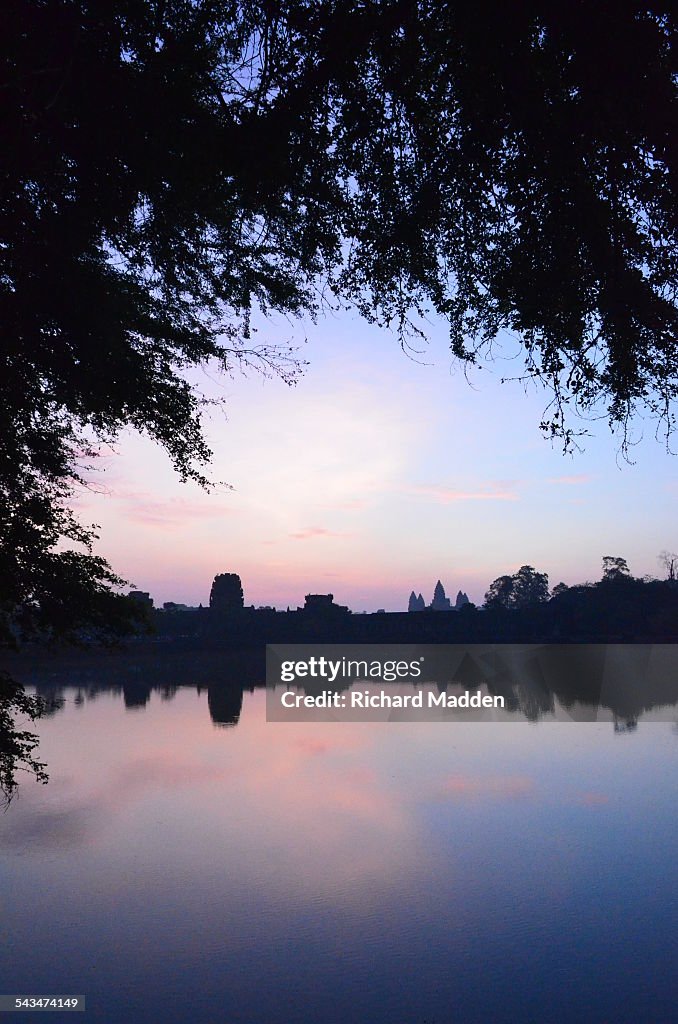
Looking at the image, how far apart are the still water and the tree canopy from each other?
11126 mm

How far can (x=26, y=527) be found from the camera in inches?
322

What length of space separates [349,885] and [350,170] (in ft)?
57.8

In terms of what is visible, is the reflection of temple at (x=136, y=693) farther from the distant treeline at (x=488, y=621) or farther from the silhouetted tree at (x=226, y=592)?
the silhouetted tree at (x=226, y=592)

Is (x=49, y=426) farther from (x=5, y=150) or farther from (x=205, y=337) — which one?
(x=5, y=150)

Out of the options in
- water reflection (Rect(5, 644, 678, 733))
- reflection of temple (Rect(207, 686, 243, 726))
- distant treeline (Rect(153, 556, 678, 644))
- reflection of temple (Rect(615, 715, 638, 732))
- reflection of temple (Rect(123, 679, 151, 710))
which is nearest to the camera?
reflection of temple (Rect(615, 715, 638, 732))

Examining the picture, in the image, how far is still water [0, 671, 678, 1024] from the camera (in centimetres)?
1333

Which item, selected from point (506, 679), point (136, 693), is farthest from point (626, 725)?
point (136, 693)

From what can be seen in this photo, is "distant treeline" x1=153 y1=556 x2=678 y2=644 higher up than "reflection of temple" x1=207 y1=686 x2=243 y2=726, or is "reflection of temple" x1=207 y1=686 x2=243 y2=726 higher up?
"distant treeline" x1=153 y1=556 x2=678 y2=644

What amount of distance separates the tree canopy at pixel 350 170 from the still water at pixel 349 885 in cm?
1113

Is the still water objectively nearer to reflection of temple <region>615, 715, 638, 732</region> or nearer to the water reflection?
reflection of temple <region>615, 715, 638, 732</region>

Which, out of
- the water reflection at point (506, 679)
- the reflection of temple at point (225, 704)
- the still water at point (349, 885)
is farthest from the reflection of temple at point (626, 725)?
the reflection of temple at point (225, 704)

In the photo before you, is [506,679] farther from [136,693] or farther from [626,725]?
[136,693]

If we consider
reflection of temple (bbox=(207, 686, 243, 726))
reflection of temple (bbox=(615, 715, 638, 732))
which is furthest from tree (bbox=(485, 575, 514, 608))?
reflection of temple (bbox=(615, 715, 638, 732))

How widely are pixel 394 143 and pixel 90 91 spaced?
2.43 metres
